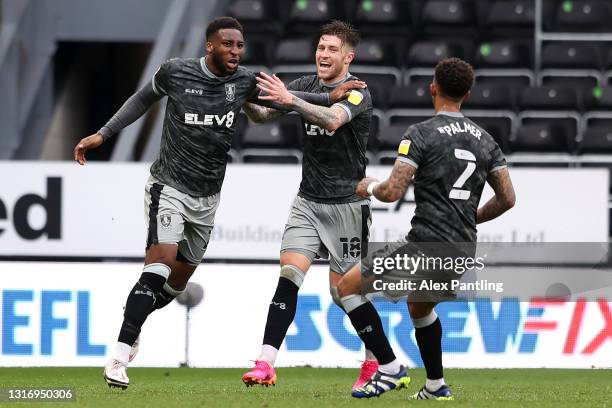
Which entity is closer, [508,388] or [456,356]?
[508,388]

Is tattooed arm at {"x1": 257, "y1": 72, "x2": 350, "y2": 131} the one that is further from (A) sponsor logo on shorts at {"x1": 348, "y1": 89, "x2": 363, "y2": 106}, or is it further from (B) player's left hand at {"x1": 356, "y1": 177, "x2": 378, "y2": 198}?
(B) player's left hand at {"x1": 356, "y1": 177, "x2": 378, "y2": 198}

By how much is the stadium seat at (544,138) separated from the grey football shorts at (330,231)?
233 inches

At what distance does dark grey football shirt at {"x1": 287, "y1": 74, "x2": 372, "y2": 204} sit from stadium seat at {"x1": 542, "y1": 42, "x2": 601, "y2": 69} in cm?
750

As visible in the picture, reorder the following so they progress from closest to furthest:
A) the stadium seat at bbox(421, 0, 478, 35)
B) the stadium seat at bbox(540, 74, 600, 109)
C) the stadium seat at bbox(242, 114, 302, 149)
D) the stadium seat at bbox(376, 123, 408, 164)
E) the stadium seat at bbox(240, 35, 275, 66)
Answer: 1. the stadium seat at bbox(376, 123, 408, 164)
2. the stadium seat at bbox(242, 114, 302, 149)
3. the stadium seat at bbox(540, 74, 600, 109)
4. the stadium seat at bbox(240, 35, 275, 66)
5. the stadium seat at bbox(421, 0, 478, 35)

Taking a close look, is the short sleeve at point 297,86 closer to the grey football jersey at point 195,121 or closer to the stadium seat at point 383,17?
the grey football jersey at point 195,121

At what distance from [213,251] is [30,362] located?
1.76m

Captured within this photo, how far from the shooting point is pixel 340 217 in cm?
795

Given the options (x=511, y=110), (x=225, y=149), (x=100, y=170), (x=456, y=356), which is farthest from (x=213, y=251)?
(x=511, y=110)

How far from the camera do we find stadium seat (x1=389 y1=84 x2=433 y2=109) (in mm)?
14453

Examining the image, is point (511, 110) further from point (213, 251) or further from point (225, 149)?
point (225, 149)

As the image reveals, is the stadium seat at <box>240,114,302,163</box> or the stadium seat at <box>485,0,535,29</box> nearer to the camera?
the stadium seat at <box>240,114,302,163</box>

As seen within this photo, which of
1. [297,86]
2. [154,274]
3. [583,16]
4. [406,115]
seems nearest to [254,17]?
[406,115]

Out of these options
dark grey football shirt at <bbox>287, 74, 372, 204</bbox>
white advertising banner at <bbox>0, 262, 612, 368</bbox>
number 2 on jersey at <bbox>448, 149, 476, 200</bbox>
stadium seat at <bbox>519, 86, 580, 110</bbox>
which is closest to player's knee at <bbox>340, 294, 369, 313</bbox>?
dark grey football shirt at <bbox>287, 74, 372, 204</bbox>

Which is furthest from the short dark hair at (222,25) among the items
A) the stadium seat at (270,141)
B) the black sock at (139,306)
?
the stadium seat at (270,141)
